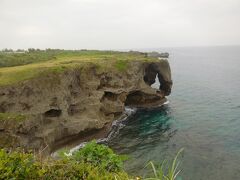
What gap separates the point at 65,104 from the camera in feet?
116

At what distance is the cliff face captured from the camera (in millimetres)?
29978

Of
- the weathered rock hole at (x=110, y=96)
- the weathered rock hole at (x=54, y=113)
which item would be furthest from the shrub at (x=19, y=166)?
the weathered rock hole at (x=110, y=96)

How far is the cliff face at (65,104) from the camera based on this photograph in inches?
1180

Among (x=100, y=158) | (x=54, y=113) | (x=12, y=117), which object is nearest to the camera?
(x=100, y=158)

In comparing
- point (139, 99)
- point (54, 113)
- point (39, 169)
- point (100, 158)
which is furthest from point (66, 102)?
point (39, 169)

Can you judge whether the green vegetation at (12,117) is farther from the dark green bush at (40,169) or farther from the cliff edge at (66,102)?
the dark green bush at (40,169)

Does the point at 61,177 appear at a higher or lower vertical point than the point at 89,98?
higher

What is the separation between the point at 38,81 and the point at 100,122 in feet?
33.8

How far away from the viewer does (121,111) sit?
44844mm

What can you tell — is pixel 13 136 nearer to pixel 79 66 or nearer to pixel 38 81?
pixel 38 81

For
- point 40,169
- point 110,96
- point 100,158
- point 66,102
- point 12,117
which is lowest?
point 110,96

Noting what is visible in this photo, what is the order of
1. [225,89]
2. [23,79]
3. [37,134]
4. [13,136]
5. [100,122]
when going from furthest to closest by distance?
[225,89] → [100,122] → [23,79] → [37,134] → [13,136]

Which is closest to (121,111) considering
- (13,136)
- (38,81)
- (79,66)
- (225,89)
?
(79,66)

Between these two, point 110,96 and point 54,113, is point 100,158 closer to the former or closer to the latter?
point 54,113
